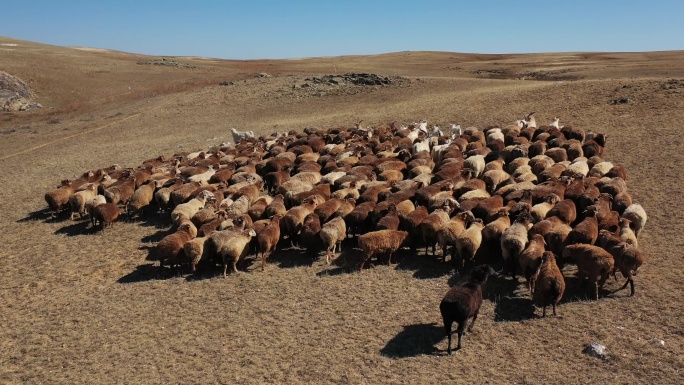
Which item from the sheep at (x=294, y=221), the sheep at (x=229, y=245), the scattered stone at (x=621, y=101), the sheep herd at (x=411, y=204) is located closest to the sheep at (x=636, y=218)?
the sheep herd at (x=411, y=204)

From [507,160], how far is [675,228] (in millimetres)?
6637

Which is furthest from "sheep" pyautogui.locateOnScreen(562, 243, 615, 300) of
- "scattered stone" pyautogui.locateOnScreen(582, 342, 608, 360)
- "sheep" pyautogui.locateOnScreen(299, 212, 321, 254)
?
"sheep" pyautogui.locateOnScreen(299, 212, 321, 254)

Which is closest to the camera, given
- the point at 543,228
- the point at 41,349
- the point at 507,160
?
the point at 41,349

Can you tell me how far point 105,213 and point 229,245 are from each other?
5.45 metres

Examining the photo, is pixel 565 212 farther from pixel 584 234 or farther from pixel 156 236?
pixel 156 236

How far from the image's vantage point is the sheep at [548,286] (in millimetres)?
8830

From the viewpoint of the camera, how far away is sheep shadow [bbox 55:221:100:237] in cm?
1470

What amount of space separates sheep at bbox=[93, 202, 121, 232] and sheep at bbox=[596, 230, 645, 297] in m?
13.2

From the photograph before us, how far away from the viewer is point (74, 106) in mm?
43469

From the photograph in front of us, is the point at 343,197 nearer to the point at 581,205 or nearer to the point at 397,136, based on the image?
the point at 581,205

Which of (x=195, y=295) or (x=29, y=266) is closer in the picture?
(x=195, y=295)

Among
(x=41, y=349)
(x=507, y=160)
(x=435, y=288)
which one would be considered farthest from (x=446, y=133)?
(x=41, y=349)

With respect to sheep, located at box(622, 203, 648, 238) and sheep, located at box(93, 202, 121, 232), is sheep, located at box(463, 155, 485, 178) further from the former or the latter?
sheep, located at box(93, 202, 121, 232)

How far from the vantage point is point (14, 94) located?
44469mm
